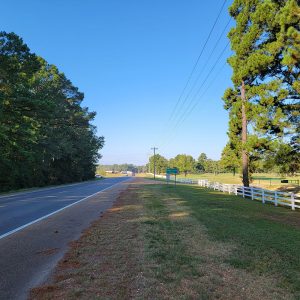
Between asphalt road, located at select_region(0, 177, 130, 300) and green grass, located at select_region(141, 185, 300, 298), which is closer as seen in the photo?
asphalt road, located at select_region(0, 177, 130, 300)

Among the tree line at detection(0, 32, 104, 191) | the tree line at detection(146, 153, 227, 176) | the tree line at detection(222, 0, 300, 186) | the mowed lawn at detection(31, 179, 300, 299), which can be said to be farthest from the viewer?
the tree line at detection(146, 153, 227, 176)

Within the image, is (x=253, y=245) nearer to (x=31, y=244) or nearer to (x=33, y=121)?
(x=31, y=244)

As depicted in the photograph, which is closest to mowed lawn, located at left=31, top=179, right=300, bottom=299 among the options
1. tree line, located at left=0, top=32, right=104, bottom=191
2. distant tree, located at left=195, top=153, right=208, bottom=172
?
tree line, located at left=0, top=32, right=104, bottom=191

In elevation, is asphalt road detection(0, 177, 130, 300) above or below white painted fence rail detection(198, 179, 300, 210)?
below

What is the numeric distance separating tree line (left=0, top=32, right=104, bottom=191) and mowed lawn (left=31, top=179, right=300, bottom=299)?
1976cm

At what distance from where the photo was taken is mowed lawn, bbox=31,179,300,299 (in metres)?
4.59

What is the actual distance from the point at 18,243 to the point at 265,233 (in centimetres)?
658

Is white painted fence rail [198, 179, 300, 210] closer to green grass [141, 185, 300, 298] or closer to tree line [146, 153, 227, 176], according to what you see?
green grass [141, 185, 300, 298]

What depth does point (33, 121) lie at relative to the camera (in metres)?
33.8

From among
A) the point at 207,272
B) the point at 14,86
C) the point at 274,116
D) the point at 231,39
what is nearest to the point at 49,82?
the point at 14,86

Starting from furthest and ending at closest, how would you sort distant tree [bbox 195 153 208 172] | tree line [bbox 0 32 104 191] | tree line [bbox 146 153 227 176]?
distant tree [bbox 195 153 208 172], tree line [bbox 146 153 227 176], tree line [bbox 0 32 104 191]

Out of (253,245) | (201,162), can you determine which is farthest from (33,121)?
(201,162)

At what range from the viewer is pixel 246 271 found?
5.47 m

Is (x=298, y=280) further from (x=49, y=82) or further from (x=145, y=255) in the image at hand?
(x=49, y=82)
